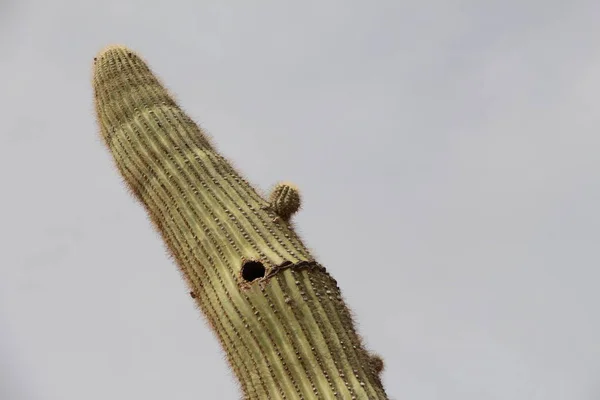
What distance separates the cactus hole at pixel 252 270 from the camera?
5.63m

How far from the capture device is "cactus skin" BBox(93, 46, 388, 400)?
5238 millimetres

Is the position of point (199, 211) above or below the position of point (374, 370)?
above

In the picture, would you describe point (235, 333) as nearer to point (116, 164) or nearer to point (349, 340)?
point (349, 340)

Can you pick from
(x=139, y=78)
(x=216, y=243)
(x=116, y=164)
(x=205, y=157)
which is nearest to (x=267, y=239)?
(x=216, y=243)

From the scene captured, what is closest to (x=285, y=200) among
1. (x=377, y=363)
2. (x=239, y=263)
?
(x=239, y=263)

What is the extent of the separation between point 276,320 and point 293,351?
27 centimetres

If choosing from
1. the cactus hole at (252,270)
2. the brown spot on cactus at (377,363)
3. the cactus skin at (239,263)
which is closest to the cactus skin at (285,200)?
the cactus skin at (239,263)

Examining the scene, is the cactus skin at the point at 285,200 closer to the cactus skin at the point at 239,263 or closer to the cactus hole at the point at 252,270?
the cactus skin at the point at 239,263

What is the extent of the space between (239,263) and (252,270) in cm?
12

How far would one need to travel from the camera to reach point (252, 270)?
5.67 m

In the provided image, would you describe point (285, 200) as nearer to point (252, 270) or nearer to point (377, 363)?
point (252, 270)

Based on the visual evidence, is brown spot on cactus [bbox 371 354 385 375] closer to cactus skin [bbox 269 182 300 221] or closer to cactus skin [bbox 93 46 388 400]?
cactus skin [bbox 93 46 388 400]

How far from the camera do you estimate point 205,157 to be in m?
6.76

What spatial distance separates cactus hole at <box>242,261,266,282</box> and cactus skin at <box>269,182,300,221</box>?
0.70m
